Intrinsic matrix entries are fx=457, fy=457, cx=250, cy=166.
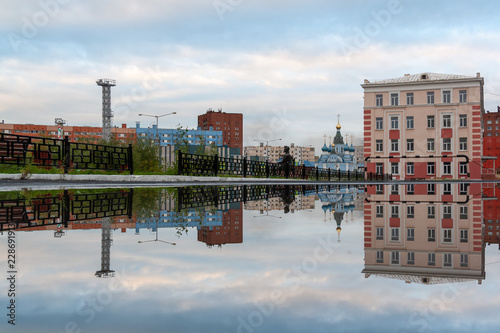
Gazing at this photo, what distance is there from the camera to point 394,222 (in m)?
5.77

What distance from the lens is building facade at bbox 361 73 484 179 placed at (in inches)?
2101

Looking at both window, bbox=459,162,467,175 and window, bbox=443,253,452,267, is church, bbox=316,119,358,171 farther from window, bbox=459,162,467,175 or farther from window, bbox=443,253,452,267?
window, bbox=443,253,452,267

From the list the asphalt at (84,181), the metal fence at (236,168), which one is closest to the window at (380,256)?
the asphalt at (84,181)

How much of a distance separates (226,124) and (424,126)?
347 feet

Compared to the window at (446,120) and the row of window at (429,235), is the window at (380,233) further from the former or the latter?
the window at (446,120)

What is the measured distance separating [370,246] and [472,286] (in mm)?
1314

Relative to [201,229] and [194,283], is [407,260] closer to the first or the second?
[194,283]

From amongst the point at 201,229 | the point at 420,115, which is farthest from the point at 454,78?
the point at 201,229

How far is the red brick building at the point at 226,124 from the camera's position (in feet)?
511

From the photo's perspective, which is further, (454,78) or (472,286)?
(454,78)

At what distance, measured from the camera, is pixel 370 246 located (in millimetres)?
3707

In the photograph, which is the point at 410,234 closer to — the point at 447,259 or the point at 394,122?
the point at 447,259

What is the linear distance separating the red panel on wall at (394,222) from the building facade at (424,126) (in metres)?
51.3

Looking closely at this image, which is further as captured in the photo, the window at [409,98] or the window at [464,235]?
the window at [409,98]
